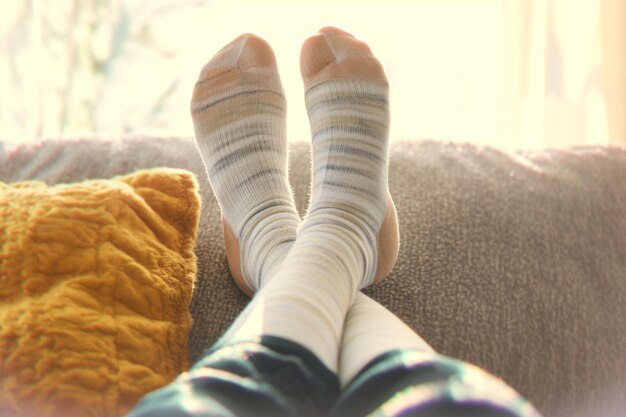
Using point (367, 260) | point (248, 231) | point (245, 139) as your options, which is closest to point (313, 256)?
point (367, 260)

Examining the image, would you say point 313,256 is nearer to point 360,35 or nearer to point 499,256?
point 499,256

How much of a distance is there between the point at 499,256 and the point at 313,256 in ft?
0.76

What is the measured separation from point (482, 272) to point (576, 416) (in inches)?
6.5

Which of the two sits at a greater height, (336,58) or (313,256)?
(336,58)

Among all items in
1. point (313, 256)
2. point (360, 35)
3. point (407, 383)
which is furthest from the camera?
point (360, 35)

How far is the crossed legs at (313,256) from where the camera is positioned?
36 cm

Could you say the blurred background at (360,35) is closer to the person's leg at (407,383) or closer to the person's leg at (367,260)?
the person's leg at (367,260)

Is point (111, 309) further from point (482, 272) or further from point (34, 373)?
point (482, 272)

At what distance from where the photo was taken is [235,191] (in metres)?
0.78

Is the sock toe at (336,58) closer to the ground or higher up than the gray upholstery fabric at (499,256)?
higher up

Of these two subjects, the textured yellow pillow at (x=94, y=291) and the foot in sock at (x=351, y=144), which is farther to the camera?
the foot in sock at (x=351, y=144)

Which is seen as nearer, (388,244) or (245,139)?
(388,244)

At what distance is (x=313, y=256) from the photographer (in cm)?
53

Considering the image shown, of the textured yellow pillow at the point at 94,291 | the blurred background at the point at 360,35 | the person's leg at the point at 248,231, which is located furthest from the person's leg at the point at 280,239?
the blurred background at the point at 360,35
